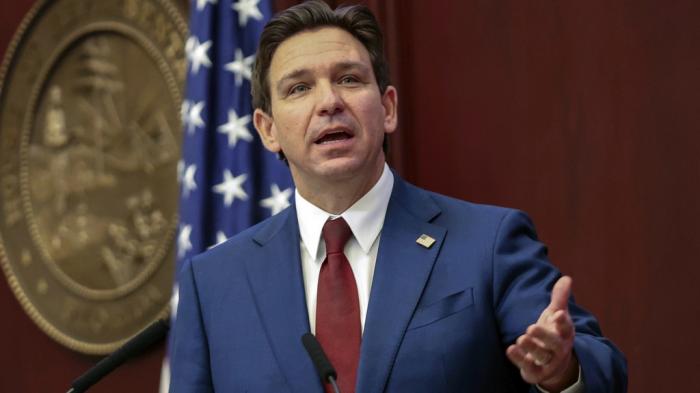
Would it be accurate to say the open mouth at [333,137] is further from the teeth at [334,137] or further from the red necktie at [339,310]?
the red necktie at [339,310]

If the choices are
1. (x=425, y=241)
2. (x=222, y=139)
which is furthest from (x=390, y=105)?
(x=222, y=139)

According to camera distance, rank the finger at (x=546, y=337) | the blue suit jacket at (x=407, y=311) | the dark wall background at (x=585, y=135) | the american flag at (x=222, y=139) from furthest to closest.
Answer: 1. the american flag at (x=222, y=139)
2. the dark wall background at (x=585, y=135)
3. the blue suit jacket at (x=407, y=311)
4. the finger at (x=546, y=337)

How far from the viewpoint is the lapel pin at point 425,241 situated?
2037mm

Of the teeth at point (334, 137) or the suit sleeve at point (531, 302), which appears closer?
the suit sleeve at point (531, 302)

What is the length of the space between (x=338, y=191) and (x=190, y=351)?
405 millimetres

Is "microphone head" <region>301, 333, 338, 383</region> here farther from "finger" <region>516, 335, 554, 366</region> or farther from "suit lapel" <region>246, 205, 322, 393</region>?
"finger" <region>516, 335, 554, 366</region>

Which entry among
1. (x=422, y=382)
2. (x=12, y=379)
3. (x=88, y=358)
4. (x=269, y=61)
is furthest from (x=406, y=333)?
(x=12, y=379)

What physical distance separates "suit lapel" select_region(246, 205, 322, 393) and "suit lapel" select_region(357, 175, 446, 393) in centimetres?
11

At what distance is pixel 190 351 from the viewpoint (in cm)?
208

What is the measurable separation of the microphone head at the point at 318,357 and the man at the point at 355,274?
12 centimetres

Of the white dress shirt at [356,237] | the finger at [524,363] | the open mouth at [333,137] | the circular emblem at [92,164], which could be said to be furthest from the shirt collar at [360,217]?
the circular emblem at [92,164]

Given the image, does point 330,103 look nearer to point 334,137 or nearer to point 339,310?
point 334,137

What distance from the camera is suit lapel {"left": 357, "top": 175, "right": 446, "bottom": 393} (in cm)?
189

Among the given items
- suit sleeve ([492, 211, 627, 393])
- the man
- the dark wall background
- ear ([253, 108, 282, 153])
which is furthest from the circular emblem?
suit sleeve ([492, 211, 627, 393])
